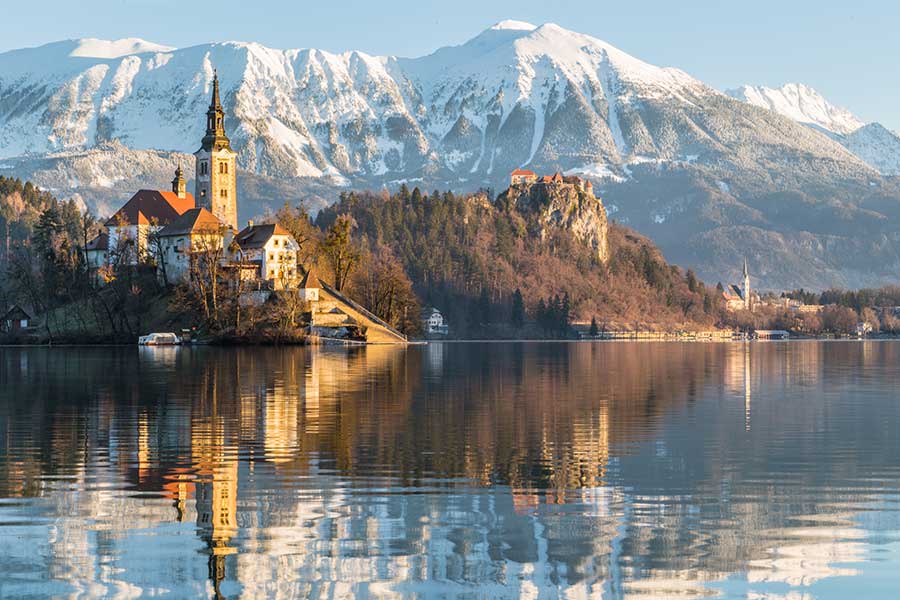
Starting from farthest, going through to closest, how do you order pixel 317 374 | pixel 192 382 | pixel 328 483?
pixel 317 374, pixel 192 382, pixel 328 483

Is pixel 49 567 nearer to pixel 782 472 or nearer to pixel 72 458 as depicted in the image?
pixel 72 458

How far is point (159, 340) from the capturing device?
5925 inches

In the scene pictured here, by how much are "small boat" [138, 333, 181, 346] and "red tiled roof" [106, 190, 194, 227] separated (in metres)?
33.1

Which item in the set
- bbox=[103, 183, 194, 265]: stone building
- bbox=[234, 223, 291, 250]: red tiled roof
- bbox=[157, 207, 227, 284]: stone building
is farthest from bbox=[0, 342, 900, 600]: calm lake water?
bbox=[103, 183, 194, 265]: stone building

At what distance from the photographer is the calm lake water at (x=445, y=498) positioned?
23.5m

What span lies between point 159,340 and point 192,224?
88.6 feet

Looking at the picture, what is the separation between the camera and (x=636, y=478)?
34062 mm

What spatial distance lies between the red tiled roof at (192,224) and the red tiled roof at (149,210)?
194 inches

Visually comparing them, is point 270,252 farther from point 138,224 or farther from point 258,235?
point 138,224

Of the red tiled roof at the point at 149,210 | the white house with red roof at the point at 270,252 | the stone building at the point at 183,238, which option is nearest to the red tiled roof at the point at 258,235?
the white house with red roof at the point at 270,252

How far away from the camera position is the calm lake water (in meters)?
23.5

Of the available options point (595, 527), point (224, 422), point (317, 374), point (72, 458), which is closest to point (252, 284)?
point (317, 374)

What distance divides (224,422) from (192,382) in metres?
26.4

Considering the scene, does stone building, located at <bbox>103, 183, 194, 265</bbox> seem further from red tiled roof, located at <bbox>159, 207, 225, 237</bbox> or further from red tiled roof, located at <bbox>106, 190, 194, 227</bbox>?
red tiled roof, located at <bbox>159, 207, 225, 237</bbox>
